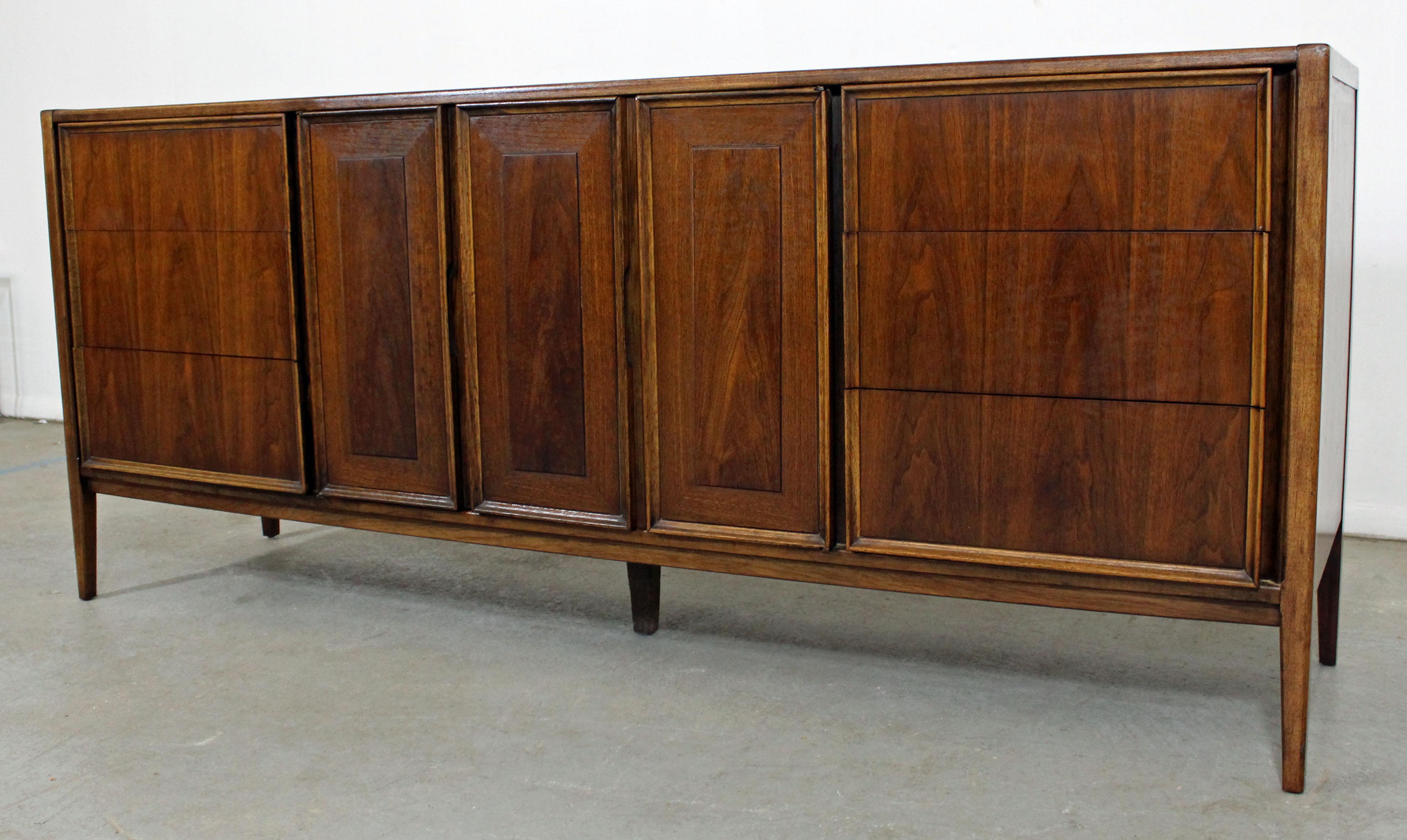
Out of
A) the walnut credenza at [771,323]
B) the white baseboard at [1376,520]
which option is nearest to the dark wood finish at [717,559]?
the walnut credenza at [771,323]

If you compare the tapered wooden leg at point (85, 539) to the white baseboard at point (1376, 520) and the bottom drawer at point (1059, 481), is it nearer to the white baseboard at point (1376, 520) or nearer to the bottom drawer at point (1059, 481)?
the bottom drawer at point (1059, 481)

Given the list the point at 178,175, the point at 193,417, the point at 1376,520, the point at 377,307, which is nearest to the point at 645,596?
the point at 377,307

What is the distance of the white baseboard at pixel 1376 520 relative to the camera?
325cm

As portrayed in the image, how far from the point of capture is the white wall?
3.17 meters

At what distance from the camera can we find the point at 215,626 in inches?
105

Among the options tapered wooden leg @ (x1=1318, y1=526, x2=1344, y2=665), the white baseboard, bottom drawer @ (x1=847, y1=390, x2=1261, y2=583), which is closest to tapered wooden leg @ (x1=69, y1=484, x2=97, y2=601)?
bottom drawer @ (x1=847, y1=390, x2=1261, y2=583)

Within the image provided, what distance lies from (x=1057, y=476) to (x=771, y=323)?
54cm

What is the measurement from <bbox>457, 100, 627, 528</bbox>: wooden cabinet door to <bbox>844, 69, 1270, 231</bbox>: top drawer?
0.49 m

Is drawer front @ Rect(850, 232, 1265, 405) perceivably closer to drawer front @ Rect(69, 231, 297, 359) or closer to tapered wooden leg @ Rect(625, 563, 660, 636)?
tapered wooden leg @ Rect(625, 563, 660, 636)

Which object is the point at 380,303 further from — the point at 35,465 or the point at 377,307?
the point at 35,465

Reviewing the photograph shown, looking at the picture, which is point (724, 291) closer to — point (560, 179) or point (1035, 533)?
point (560, 179)

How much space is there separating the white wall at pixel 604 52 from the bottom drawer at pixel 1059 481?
1553mm

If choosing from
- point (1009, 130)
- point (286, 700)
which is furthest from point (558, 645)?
point (1009, 130)

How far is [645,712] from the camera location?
2182 millimetres
